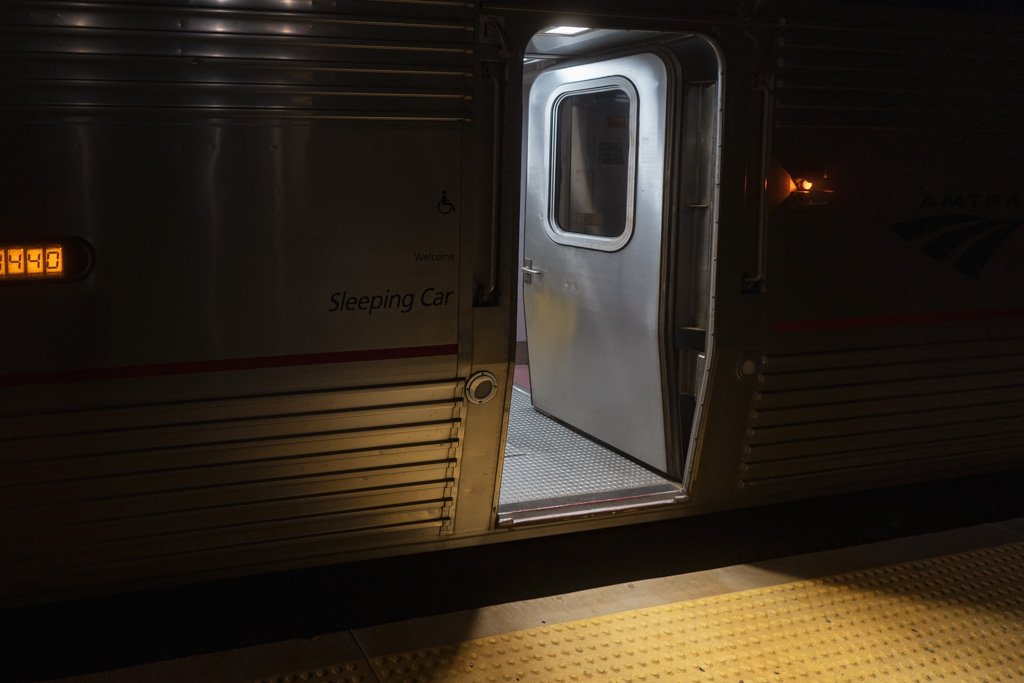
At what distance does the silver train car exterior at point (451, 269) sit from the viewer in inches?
111

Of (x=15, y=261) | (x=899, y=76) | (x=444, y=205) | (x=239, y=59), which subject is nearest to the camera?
(x=15, y=261)

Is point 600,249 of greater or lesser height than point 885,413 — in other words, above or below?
above

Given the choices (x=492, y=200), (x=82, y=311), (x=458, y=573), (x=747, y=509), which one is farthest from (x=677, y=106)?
(x=82, y=311)

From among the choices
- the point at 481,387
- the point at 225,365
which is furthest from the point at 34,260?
the point at 481,387

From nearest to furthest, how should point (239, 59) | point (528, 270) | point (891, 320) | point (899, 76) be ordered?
point (239, 59) < point (899, 76) < point (891, 320) < point (528, 270)

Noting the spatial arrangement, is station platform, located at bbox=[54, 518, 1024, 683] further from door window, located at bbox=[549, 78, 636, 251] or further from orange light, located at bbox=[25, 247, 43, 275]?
door window, located at bbox=[549, 78, 636, 251]

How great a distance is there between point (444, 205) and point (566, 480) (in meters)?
1.56

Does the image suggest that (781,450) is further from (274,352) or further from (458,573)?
(274,352)

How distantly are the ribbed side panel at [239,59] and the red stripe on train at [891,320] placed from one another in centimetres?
171

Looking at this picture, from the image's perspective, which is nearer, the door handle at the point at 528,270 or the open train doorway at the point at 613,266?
the open train doorway at the point at 613,266

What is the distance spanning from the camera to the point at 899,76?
3947 millimetres

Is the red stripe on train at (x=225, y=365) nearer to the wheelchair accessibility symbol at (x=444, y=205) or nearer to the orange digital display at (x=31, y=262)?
the orange digital display at (x=31, y=262)

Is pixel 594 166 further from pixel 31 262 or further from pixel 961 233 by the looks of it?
pixel 31 262

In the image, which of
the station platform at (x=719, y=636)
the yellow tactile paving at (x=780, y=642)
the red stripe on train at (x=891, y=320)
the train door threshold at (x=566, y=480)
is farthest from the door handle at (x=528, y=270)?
the yellow tactile paving at (x=780, y=642)
